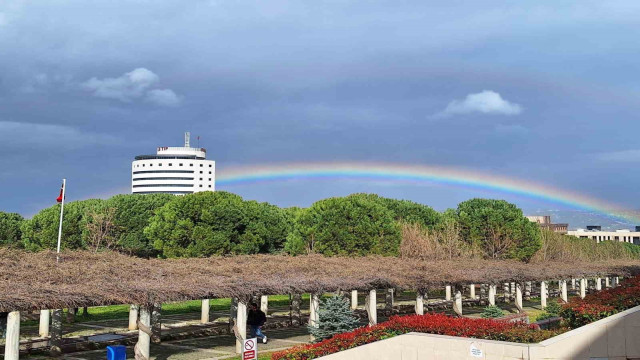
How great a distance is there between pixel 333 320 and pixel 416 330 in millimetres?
5431

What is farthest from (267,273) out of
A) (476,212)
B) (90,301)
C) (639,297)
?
(476,212)

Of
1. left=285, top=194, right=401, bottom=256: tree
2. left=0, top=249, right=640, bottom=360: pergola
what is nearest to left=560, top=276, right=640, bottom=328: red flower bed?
left=0, top=249, right=640, bottom=360: pergola

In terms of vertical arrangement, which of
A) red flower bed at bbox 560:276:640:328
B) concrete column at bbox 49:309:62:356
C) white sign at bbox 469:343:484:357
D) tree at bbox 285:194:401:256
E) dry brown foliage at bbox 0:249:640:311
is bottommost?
concrete column at bbox 49:309:62:356

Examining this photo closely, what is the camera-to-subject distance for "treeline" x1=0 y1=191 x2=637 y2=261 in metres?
55.9

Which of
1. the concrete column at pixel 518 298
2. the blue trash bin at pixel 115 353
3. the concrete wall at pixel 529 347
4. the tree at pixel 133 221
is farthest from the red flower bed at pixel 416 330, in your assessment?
the tree at pixel 133 221

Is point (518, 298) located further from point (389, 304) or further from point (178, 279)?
point (178, 279)

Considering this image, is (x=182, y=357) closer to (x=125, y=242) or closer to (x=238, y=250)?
(x=238, y=250)

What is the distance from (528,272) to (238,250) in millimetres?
26922

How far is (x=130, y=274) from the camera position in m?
24.0

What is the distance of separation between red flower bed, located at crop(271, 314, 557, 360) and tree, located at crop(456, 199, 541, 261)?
43.7 m

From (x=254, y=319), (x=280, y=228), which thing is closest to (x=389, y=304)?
(x=254, y=319)

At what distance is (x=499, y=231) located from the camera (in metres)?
64.2

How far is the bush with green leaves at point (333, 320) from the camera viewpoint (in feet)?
81.4

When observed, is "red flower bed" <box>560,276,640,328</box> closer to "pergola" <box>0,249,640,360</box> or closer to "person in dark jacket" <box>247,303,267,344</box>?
"pergola" <box>0,249,640,360</box>
